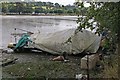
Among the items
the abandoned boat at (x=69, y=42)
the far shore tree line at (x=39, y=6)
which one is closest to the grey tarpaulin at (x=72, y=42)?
the abandoned boat at (x=69, y=42)

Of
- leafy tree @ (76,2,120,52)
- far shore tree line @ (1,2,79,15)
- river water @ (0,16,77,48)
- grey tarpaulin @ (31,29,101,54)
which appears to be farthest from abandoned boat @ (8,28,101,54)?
far shore tree line @ (1,2,79,15)

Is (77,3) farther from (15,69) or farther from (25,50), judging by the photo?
(25,50)

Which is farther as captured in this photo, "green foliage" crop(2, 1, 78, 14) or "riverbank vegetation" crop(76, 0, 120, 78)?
"riverbank vegetation" crop(76, 0, 120, 78)

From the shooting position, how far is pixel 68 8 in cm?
171

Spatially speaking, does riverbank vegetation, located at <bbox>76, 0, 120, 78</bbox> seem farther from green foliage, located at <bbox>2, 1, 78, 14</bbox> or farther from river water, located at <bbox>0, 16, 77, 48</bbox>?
river water, located at <bbox>0, 16, 77, 48</bbox>

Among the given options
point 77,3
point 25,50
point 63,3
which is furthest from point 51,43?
point 63,3

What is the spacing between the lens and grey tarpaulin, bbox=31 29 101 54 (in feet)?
15.5

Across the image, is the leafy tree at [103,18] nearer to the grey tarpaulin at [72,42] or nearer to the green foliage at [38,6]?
the green foliage at [38,6]

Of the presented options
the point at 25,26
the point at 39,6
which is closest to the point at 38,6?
the point at 39,6

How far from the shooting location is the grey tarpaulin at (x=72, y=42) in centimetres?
471

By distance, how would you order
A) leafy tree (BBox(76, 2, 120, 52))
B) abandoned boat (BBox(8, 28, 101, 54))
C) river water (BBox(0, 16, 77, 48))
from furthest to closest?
river water (BBox(0, 16, 77, 48)) → abandoned boat (BBox(8, 28, 101, 54)) → leafy tree (BBox(76, 2, 120, 52))

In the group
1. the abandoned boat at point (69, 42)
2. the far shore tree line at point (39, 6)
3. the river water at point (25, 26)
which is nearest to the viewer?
the far shore tree line at point (39, 6)

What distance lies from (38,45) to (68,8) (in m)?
3.49

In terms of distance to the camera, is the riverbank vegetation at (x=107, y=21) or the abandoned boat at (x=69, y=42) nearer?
the riverbank vegetation at (x=107, y=21)
